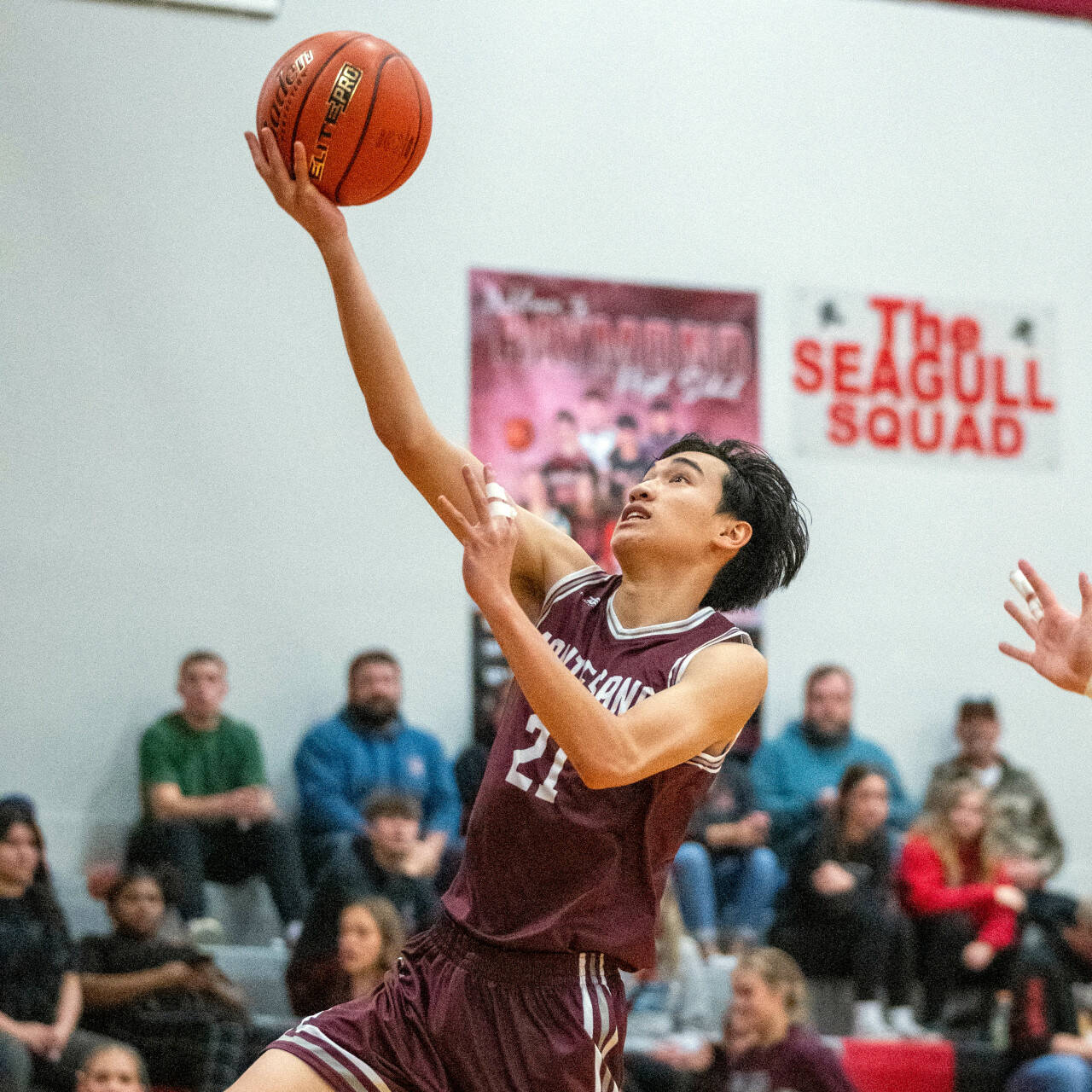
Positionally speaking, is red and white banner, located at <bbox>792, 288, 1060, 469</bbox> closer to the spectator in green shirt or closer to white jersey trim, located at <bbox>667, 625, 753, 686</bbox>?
the spectator in green shirt

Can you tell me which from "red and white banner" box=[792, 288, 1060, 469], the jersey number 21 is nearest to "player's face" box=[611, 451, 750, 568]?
the jersey number 21

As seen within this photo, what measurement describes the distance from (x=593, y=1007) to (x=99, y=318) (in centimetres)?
573

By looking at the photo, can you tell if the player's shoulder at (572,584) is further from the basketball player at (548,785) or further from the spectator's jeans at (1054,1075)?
the spectator's jeans at (1054,1075)

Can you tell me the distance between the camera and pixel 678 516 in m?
3.09

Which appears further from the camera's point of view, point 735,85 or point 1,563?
point 735,85

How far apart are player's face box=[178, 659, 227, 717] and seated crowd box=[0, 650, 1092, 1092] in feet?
0.04

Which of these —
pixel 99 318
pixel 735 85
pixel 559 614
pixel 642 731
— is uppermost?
pixel 735 85

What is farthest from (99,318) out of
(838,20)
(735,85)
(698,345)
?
(838,20)

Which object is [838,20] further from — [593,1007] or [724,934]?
[593,1007]

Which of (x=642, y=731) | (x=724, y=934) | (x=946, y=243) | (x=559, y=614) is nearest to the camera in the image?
(x=642, y=731)

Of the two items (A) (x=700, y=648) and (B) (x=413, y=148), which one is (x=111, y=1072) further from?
(B) (x=413, y=148)

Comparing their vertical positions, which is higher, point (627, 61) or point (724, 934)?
point (627, 61)

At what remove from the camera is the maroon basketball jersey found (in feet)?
9.12

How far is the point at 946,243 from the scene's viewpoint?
9.09 metres
